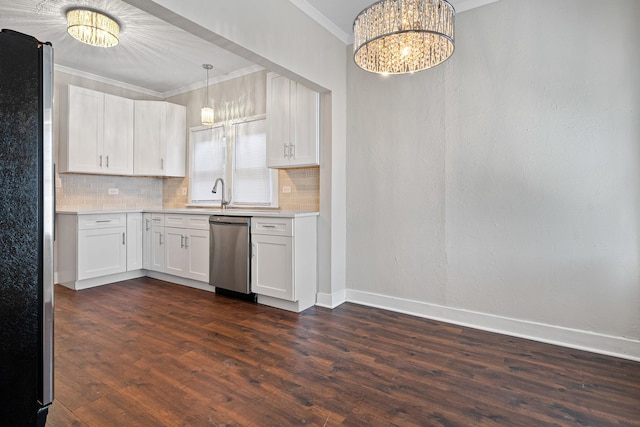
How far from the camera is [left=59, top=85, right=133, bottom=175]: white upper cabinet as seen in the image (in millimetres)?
4121

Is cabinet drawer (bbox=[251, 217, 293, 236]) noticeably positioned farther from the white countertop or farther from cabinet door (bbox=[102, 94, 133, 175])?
cabinet door (bbox=[102, 94, 133, 175])

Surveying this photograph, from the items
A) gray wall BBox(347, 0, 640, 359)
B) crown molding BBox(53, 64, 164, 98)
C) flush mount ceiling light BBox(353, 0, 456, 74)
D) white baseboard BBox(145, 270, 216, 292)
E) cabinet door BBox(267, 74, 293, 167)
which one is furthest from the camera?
crown molding BBox(53, 64, 164, 98)

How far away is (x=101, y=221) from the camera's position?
4.18 m

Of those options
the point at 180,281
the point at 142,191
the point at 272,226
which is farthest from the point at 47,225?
the point at 142,191

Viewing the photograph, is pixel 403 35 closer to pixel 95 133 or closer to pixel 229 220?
pixel 229 220

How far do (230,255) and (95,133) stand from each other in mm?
2463

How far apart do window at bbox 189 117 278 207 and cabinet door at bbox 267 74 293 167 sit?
0.41 m

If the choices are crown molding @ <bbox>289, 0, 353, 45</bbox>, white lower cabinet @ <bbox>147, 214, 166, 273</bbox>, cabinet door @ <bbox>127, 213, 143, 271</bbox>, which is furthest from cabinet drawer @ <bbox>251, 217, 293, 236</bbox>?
cabinet door @ <bbox>127, 213, 143, 271</bbox>

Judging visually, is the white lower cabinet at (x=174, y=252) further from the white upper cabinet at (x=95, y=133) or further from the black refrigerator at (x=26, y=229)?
Result: the black refrigerator at (x=26, y=229)

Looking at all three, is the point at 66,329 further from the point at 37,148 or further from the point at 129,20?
the point at 129,20

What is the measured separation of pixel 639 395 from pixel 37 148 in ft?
10.4

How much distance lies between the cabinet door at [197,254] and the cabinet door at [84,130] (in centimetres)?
155

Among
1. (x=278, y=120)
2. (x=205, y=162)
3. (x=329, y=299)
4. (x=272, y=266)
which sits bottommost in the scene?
(x=329, y=299)

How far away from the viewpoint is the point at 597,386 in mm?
2000
